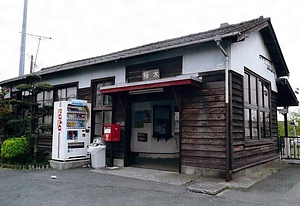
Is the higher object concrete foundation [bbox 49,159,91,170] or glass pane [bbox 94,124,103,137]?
glass pane [bbox 94,124,103,137]

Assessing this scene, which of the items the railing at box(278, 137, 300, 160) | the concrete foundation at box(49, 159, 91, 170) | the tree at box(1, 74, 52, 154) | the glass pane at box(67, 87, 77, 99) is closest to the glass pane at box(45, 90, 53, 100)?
the glass pane at box(67, 87, 77, 99)

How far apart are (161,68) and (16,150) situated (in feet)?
17.7

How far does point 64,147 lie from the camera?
8.13 m

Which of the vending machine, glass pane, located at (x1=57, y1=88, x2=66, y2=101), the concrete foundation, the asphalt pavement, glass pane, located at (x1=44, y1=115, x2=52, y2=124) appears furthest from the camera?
glass pane, located at (x1=44, y1=115, x2=52, y2=124)

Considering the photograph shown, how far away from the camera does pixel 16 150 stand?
28.3ft

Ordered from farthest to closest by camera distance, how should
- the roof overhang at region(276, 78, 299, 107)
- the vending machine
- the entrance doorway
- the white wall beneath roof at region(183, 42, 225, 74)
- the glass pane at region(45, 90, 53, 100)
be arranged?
the glass pane at region(45, 90, 53, 100) < the entrance doorway < the roof overhang at region(276, 78, 299, 107) < the vending machine < the white wall beneath roof at region(183, 42, 225, 74)

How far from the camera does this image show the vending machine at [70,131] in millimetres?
8187

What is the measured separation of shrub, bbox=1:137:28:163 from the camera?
862cm

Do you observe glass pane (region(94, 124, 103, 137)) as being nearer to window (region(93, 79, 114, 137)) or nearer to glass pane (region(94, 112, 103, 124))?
window (region(93, 79, 114, 137))

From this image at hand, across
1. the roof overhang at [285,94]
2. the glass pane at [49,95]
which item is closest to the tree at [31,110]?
the glass pane at [49,95]

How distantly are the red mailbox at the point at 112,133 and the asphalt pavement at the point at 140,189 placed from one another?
1.04 meters

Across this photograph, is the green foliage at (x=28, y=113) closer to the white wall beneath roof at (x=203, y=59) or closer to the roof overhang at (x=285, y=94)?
the white wall beneath roof at (x=203, y=59)

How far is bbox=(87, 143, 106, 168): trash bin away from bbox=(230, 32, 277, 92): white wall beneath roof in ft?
15.1

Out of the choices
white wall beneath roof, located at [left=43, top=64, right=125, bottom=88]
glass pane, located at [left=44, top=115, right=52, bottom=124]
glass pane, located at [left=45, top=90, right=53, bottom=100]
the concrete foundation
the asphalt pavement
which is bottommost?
the asphalt pavement
